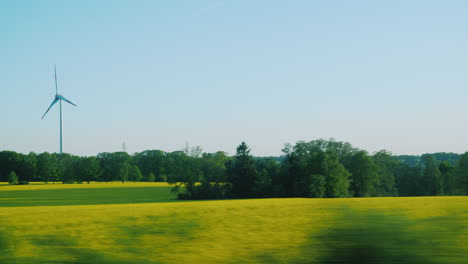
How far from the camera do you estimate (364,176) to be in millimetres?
81062

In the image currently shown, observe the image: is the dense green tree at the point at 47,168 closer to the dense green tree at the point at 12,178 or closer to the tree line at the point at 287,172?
the tree line at the point at 287,172

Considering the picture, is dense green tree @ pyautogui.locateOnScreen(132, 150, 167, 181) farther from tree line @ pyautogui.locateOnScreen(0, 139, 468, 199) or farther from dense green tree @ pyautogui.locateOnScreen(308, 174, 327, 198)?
dense green tree @ pyautogui.locateOnScreen(308, 174, 327, 198)

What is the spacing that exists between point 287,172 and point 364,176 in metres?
19.6

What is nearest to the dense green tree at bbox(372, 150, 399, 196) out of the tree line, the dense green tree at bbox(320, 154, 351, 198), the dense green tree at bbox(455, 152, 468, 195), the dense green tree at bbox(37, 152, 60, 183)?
the tree line

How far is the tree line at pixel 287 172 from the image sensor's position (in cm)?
6850

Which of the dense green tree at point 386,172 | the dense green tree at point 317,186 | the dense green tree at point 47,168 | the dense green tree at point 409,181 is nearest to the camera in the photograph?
the dense green tree at point 317,186

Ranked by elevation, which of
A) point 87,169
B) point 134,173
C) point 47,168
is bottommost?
point 134,173

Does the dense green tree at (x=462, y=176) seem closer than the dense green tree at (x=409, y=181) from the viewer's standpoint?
Yes

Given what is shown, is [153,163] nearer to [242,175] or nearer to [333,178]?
[242,175]

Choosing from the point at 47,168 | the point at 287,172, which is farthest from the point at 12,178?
the point at 287,172

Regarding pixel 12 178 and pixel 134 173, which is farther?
pixel 134 173

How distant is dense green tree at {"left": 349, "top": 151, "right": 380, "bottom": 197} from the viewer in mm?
80750

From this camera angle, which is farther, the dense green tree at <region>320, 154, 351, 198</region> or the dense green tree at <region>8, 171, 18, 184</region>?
the dense green tree at <region>8, 171, 18, 184</region>

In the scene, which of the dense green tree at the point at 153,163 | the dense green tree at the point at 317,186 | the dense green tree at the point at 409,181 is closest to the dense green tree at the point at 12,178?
the dense green tree at the point at 153,163
